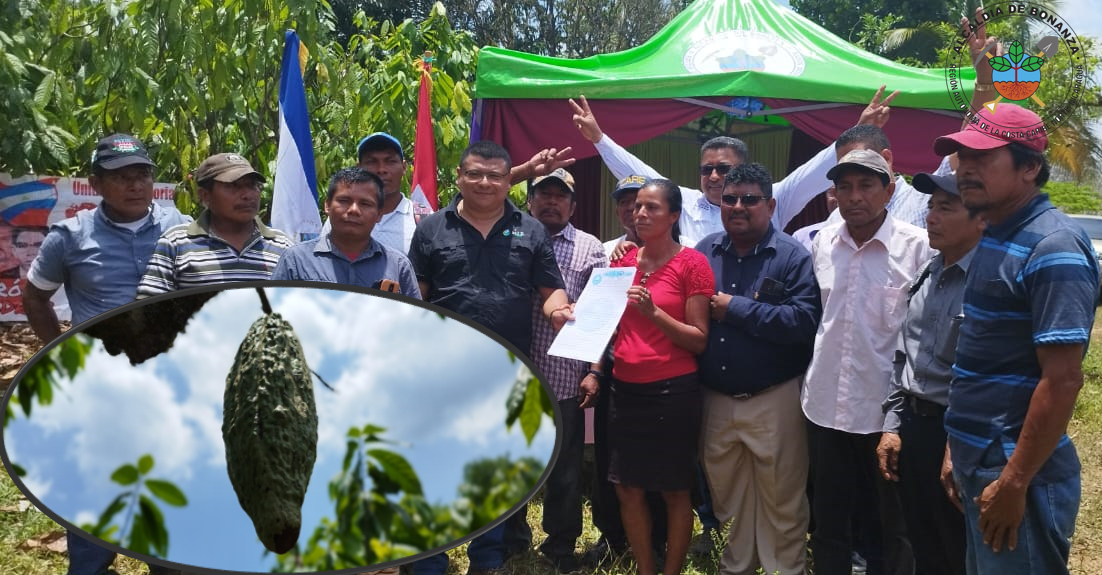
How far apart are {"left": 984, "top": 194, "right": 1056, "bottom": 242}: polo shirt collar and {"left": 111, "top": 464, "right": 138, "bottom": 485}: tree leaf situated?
75.5 inches

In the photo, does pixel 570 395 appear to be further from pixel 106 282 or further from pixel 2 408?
pixel 2 408

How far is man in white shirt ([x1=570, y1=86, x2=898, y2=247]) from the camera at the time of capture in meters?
3.75

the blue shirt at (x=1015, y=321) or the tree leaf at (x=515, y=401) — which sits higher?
the tree leaf at (x=515, y=401)

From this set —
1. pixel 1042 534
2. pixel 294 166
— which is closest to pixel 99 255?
pixel 294 166

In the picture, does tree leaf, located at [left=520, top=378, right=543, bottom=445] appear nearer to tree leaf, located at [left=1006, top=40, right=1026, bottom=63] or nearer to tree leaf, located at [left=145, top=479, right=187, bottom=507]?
tree leaf, located at [left=145, top=479, right=187, bottom=507]

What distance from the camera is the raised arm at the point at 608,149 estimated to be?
3.82 metres

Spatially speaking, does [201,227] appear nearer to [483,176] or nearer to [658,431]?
[483,176]

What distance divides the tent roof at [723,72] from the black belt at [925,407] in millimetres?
3085

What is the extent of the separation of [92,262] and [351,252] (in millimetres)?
1240

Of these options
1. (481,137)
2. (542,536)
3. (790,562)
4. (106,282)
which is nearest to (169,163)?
(481,137)

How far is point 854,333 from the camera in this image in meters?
2.87

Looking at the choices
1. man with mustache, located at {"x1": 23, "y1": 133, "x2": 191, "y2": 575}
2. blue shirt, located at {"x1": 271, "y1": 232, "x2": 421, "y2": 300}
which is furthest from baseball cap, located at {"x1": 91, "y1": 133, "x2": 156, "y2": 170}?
blue shirt, located at {"x1": 271, "y1": 232, "x2": 421, "y2": 300}

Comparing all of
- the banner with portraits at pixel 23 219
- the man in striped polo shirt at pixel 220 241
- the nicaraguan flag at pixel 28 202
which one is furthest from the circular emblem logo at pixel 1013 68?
the nicaraguan flag at pixel 28 202

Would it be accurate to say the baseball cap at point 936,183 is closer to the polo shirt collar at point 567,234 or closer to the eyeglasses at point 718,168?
the eyeglasses at point 718,168
